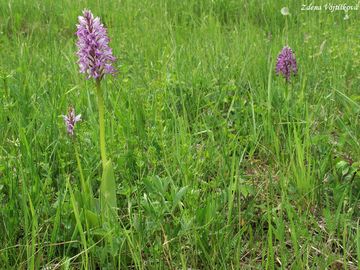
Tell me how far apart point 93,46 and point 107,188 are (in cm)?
44

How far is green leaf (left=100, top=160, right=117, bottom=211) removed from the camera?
61.3 inches

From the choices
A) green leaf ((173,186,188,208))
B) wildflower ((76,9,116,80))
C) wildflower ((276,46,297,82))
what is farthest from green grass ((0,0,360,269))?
wildflower ((76,9,116,80))

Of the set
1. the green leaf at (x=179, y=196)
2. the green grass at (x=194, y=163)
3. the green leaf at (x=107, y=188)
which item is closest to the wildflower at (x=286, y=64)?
the green grass at (x=194, y=163)

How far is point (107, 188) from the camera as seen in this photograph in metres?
1.57

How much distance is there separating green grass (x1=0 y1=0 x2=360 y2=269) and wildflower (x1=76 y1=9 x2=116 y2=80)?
1.17ft

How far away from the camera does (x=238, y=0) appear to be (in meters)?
5.21

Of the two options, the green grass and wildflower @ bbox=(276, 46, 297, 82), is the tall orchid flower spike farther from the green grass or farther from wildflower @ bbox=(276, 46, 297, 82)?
wildflower @ bbox=(276, 46, 297, 82)

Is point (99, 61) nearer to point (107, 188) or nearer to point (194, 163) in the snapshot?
point (107, 188)

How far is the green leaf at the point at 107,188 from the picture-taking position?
61.3 inches

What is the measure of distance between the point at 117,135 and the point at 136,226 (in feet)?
2.42

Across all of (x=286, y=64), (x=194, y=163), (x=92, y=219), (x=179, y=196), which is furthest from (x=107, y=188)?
(x=286, y=64)

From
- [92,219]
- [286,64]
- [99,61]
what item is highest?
[99,61]

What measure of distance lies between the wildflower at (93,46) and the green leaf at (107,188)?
0.29 meters

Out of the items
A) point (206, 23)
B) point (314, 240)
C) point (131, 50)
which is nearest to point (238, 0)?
point (206, 23)
